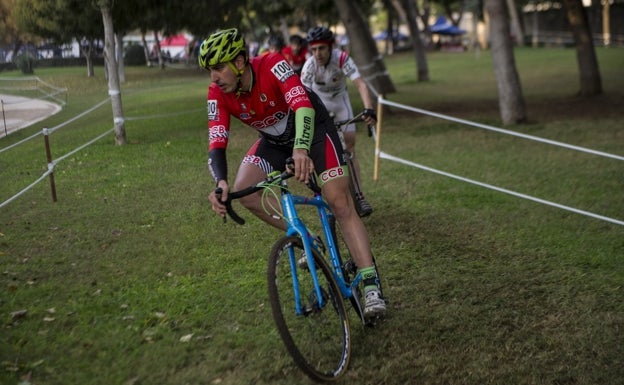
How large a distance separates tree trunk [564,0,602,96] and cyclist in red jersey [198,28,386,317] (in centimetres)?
1913

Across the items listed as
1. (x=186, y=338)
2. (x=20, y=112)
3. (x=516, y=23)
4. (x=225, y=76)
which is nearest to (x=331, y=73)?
(x=225, y=76)

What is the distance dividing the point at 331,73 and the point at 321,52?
66 cm

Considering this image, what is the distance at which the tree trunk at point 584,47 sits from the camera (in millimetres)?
22125

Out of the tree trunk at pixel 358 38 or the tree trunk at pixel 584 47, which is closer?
the tree trunk at pixel 358 38

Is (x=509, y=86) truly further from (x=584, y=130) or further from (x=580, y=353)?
(x=580, y=353)

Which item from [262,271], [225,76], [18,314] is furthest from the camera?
[262,271]

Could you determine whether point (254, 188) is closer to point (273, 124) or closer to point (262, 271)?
Result: point (273, 124)

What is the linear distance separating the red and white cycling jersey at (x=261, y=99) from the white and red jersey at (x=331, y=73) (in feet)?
10.9

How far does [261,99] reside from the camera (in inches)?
198

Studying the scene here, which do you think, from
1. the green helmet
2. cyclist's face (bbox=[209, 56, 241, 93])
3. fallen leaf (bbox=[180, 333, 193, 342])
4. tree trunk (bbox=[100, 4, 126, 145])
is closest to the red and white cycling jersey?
cyclist's face (bbox=[209, 56, 241, 93])

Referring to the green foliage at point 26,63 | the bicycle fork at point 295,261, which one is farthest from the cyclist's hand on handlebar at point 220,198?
the green foliage at point 26,63

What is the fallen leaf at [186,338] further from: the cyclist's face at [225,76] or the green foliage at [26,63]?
the green foliage at [26,63]

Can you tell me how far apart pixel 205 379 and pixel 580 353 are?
2.48 m

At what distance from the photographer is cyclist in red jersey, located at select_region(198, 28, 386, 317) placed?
4707mm
